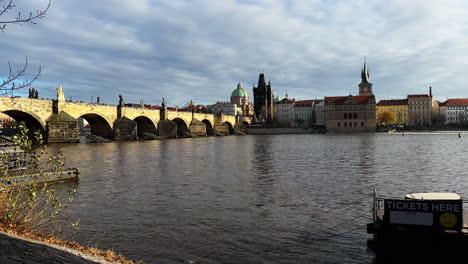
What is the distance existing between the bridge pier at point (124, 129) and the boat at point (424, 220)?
240 ft

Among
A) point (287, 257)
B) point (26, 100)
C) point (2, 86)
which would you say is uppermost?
point (26, 100)

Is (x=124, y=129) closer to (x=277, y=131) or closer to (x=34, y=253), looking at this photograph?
(x=34, y=253)

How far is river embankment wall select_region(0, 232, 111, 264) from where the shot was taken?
21.9ft

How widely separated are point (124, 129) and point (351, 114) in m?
97.9

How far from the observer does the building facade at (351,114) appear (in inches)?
5773

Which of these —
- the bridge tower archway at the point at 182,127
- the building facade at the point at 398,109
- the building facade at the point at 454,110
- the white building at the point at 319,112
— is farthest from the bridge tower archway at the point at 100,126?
the building facade at the point at 454,110

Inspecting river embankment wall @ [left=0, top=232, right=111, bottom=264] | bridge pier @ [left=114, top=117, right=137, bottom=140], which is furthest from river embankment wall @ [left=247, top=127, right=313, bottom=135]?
river embankment wall @ [left=0, top=232, right=111, bottom=264]

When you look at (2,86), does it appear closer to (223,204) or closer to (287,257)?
(287,257)

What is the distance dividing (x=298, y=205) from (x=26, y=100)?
52453mm

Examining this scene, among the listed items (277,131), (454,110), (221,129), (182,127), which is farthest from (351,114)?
(454,110)

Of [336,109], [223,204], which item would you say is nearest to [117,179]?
[223,204]

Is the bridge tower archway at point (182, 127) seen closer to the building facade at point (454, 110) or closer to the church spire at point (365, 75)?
the church spire at point (365, 75)

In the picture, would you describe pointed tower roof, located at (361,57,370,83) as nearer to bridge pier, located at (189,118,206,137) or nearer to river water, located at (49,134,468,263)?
bridge pier, located at (189,118,206,137)

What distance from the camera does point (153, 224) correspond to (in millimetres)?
13508
